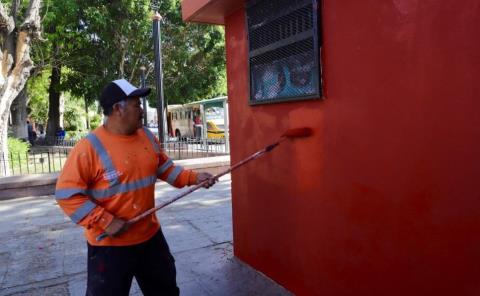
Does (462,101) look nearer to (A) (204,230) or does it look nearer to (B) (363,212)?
(B) (363,212)

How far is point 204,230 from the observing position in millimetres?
5660

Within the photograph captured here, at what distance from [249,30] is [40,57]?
16237 millimetres

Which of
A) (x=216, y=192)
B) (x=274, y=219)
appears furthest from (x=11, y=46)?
(x=274, y=219)

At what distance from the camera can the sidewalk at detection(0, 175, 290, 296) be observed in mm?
3926

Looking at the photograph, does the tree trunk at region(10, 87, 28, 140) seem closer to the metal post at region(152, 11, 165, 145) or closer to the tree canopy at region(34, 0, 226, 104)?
the tree canopy at region(34, 0, 226, 104)

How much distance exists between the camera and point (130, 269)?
103 inches

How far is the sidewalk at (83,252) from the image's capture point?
12.9ft

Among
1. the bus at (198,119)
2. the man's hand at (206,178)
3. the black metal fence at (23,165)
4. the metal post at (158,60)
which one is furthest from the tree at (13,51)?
the bus at (198,119)

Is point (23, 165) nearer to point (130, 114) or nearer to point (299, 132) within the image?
point (130, 114)

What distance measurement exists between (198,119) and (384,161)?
2315 centimetres

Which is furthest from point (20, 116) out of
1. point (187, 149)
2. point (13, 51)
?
point (187, 149)

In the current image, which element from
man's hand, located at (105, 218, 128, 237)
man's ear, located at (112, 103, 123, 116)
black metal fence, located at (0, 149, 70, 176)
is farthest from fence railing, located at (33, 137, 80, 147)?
man's hand, located at (105, 218, 128, 237)

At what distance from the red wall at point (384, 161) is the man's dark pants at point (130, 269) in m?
1.09

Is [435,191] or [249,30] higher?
[249,30]
